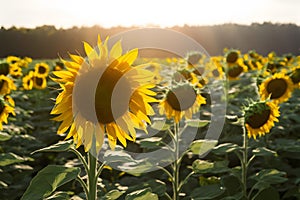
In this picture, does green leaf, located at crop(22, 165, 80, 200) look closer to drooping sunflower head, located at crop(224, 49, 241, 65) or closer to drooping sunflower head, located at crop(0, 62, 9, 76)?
drooping sunflower head, located at crop(0, 62, 9, 76)

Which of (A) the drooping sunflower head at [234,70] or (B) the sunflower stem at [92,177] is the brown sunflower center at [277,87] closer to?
(A) the drooping sunflower head at [234,70]

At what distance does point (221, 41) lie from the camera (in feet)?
84.2

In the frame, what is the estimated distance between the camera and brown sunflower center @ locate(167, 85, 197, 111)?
10.1 ft

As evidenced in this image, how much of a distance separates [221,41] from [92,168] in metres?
24.4

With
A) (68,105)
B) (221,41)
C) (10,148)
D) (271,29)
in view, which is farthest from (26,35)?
(68,105)

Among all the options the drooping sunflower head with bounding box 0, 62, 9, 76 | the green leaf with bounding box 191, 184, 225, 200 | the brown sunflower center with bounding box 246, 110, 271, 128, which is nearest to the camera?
the green leaf with bounding box 191, 184, 225, 200

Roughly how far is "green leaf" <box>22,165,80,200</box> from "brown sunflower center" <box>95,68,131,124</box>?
0.26 metres

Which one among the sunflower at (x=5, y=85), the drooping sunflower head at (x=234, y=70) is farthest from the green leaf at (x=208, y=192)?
the drooping sunflower head at (x=234, y=70)

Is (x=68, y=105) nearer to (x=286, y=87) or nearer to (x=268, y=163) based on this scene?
(x=268, y=163)

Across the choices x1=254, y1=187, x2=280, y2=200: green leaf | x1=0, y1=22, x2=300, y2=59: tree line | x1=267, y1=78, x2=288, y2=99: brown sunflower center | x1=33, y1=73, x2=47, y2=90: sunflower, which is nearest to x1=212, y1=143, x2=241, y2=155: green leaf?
x1=254, y1=187, x2=280, y2=200: green leaf

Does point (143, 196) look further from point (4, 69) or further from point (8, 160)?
point (4, 69)

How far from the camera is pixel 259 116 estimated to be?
9.84 feet

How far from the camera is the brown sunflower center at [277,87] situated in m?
4.20

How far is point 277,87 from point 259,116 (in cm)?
134
